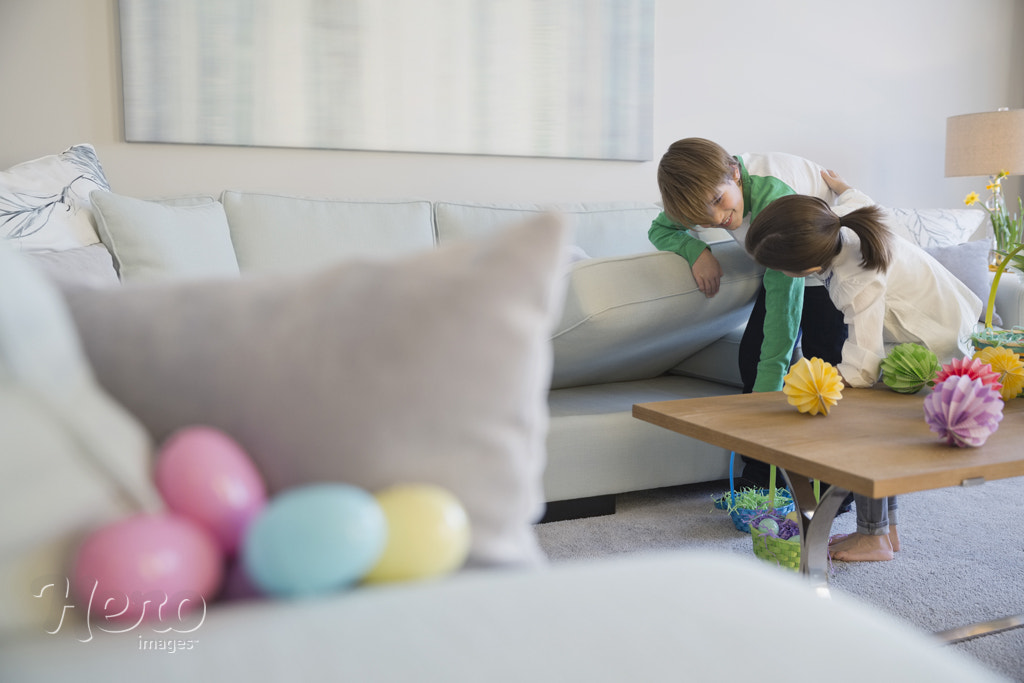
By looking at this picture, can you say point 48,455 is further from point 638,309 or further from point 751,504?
point 751,504

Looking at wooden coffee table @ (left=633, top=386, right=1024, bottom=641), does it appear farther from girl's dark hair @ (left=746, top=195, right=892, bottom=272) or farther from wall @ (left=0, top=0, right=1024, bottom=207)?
wall @ (left=0, top=0, right=1024, bottom=207)

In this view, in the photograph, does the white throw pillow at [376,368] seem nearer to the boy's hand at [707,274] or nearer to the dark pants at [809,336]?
the boy's hand at [707,274]

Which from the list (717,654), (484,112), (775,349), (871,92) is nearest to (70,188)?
(484,112)

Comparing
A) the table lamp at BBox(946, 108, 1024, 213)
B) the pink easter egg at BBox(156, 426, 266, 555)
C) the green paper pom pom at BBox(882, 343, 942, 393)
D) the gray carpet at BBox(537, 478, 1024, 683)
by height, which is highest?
the table lamp at BBox(946, 108, 1024, 213)

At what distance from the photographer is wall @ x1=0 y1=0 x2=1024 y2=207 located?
252 cm

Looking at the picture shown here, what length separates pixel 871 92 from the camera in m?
3.77

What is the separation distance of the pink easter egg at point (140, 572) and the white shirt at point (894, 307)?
1.54 metres

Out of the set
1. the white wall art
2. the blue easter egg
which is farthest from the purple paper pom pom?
the white wall art

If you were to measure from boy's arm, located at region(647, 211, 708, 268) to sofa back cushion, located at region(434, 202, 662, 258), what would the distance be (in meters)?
0.30

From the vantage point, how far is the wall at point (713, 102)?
2.52m

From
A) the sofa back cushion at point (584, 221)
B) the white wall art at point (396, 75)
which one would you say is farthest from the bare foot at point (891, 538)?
the white wall art at point (396, 75)

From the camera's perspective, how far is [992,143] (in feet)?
11.1

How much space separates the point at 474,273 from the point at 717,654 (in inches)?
9.6

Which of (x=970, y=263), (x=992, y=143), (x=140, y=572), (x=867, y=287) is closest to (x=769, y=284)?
(x=867, y=287)
